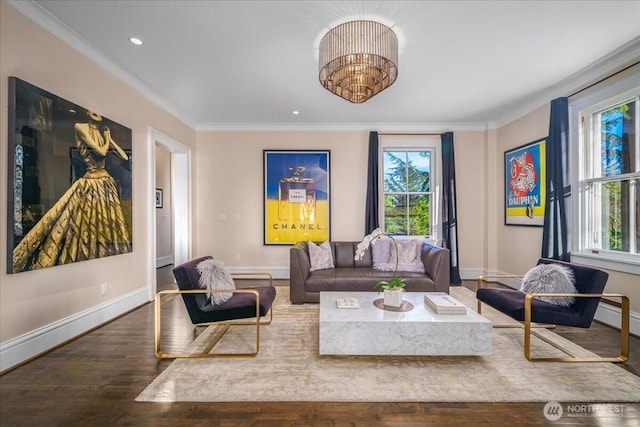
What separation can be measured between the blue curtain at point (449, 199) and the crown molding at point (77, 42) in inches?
200

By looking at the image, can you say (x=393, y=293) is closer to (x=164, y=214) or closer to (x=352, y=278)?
(x=352, y=278)

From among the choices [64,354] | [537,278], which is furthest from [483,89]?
[64,354]

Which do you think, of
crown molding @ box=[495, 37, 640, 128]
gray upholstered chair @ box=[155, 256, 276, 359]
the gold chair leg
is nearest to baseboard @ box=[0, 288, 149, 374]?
gray upholstered chair @ box=[155, 256, 276, 359]

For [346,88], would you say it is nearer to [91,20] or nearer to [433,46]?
[433,46]

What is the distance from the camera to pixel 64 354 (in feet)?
7.98

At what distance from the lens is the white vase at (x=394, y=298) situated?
2.57 m

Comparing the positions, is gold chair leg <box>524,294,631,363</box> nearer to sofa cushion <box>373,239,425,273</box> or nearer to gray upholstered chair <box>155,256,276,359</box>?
sofa cushion <box>373,239,425,273</box>

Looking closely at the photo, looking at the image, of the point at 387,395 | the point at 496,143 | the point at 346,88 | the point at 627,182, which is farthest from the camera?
the point at 496,143

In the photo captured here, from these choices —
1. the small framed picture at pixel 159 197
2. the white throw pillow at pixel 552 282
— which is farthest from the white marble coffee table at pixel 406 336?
the small framed picture at pixel 159 197

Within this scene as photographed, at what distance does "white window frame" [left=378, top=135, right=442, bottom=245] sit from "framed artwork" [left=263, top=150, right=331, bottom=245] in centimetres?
108

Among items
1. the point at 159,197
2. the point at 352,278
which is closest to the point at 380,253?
the point at 352,278

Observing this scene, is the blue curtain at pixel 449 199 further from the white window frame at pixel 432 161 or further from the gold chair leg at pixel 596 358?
the gold chair leg at pixel 596 358

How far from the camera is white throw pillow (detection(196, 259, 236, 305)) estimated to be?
255 cm

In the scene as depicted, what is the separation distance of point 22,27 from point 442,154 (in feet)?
19.0
